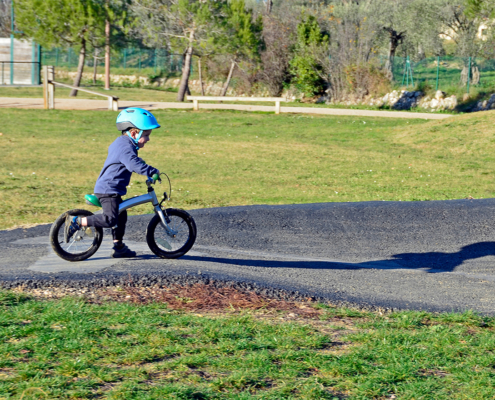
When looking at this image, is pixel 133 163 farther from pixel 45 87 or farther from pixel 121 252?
pixel 45 87

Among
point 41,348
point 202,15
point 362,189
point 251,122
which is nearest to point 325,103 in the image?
point 202,15

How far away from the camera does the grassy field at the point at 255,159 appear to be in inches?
508

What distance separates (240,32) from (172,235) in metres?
→ 35.7

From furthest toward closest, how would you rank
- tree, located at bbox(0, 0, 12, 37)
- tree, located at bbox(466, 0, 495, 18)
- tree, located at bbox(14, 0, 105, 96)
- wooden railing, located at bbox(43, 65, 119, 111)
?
tree, located at bbox(0, 0, 12, 37)
tree, located at bbox(14, 0, 105, 96)
tree, located at bbox(466, 0, 495, 18)
wooden railing, located at bbox(43, 65, 119, 111)

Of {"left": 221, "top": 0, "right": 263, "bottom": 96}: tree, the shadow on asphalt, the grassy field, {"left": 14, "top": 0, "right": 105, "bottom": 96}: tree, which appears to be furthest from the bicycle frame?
{"left": 14, "top": 0, "right": 105, "bottom": 96}: tree

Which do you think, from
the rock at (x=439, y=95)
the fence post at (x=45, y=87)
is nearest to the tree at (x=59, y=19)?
the fence post at (x=45, y=87)

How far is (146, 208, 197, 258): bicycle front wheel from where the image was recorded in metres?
6.97

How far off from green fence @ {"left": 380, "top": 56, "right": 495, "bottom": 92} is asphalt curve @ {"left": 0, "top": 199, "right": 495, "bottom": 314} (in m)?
26.0

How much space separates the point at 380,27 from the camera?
4269cm

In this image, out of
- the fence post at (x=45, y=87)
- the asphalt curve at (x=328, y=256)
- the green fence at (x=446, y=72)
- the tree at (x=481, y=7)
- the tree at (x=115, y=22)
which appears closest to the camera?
the asphalt curve at (x=328, y=256)

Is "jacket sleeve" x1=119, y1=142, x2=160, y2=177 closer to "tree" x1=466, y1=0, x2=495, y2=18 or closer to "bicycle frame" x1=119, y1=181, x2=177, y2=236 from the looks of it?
"bicycle frame" x1=119, y1=181, x2=177, y2=236

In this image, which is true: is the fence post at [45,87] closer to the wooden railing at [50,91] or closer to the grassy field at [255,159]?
the wooden railing at [50,91]

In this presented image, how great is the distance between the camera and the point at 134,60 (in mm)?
60906

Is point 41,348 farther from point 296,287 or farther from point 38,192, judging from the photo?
point 38,192
